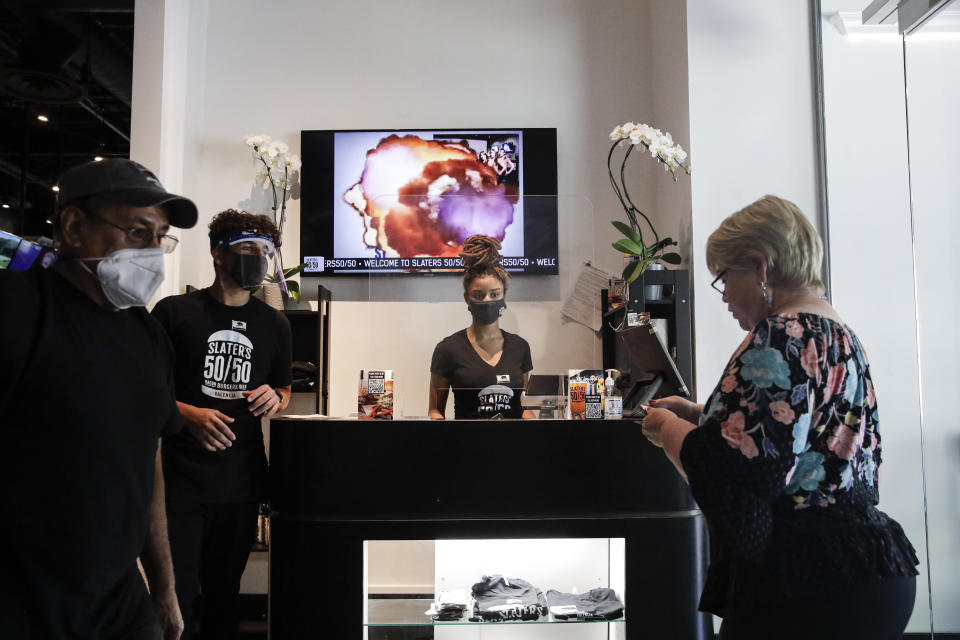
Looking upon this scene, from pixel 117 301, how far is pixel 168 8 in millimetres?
3046

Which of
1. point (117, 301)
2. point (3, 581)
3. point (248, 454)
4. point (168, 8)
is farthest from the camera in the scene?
point (168, 8)

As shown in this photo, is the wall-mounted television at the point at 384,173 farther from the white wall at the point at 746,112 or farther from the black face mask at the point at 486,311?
the black face mask at the point at 486,311

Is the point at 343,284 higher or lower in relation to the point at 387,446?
higher

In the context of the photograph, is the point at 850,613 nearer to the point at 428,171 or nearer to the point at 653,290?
the point at 653,290

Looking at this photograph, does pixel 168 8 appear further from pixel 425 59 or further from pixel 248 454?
pixel 248 454

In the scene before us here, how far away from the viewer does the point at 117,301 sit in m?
1.35

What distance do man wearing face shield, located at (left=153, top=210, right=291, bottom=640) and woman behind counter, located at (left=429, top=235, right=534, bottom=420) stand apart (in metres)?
0.63

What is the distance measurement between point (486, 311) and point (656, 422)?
4.33 ft

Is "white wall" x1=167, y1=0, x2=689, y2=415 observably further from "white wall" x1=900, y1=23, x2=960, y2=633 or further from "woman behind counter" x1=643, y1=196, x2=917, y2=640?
"woman behind counter" x1=643, y1=196, x2=917, y2=640

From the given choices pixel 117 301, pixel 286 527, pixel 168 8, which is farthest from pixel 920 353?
pixel 168 8

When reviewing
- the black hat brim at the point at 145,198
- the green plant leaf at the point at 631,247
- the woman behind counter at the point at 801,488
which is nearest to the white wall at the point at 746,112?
the green plant leaf at the point at 631,247

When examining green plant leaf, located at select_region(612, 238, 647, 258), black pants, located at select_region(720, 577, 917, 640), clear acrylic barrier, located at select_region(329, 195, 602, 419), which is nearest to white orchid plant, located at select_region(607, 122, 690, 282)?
green plant leaf, located at select_region(612, 238, 647, 258)

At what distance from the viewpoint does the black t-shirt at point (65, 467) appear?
1181 mm

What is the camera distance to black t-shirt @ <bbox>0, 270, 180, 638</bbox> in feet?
3.87
